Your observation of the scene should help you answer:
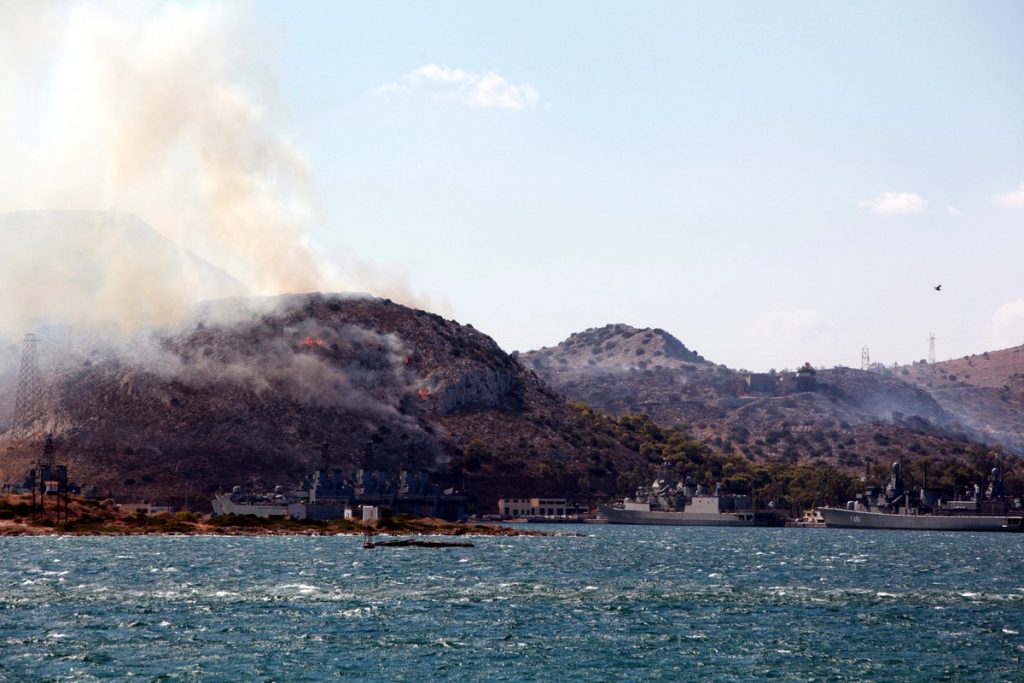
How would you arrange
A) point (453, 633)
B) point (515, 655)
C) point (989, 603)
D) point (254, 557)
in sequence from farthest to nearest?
point (254, 557) < point (989, 603) < point (453, 633) < point (515, 655)

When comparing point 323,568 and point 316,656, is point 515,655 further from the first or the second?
point 323,568

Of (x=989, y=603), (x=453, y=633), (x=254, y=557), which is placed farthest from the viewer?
(x=254, y=557)

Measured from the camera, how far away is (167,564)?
16212 cm

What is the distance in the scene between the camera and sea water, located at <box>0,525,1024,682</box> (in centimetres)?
8431

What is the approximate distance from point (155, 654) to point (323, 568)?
6955 centimetres

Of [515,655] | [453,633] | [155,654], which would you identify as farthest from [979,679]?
[155,654]

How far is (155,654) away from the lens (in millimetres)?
87312

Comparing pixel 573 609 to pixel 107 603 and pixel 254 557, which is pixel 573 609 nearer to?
pixel 107 603

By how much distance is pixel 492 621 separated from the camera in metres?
107

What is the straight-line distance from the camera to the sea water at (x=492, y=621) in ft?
277

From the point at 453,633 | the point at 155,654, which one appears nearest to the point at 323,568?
the point at 453,633

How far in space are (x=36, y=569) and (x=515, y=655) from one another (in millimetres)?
78183

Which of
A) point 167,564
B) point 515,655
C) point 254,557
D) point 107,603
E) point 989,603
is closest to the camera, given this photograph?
point 515,655

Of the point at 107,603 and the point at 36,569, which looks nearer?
the point at 107,603
